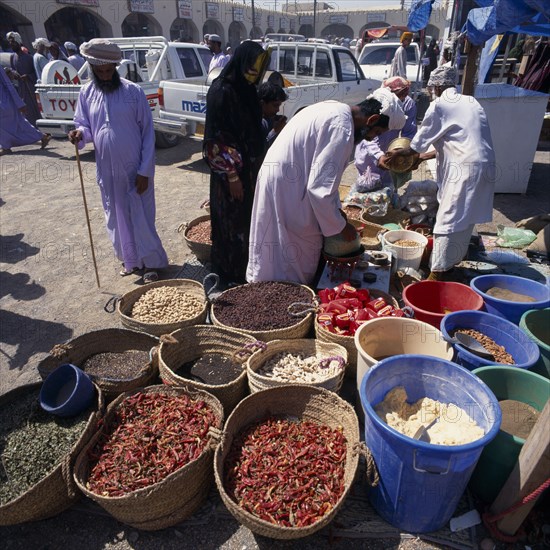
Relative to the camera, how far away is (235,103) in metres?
3.36

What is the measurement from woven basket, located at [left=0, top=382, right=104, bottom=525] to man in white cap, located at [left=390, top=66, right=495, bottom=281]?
3257 mm

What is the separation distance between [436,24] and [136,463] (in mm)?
44834

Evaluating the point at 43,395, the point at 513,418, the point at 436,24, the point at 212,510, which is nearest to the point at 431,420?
the point at 513,418

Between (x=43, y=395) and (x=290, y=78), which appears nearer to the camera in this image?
→ (x=43, y=395)

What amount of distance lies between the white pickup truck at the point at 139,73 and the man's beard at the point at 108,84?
5.02m

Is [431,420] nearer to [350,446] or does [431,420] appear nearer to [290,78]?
[350,446]

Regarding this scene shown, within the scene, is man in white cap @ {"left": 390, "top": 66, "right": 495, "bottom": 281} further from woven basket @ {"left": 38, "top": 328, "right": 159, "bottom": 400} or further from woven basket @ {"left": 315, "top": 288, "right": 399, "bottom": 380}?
woven basket @ {"left": 38, "top": 328, "right": 159, "bottom": 400}

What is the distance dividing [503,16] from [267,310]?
4057mm

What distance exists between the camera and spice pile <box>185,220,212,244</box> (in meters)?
4.56

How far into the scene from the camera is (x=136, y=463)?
2.18 metres

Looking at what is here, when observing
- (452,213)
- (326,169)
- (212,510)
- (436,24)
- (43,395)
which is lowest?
(212,510)

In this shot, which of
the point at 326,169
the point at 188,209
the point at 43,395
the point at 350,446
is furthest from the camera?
the point at 188,209

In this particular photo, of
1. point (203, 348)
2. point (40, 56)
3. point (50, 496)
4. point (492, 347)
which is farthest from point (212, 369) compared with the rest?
point (40, 56)

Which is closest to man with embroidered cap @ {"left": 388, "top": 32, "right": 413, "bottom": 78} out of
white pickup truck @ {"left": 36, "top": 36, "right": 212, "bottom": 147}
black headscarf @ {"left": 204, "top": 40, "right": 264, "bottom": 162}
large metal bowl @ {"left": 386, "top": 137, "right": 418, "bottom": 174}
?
white pickup truck @ {"left": 36, "top": 36, "right": 212, "bottom": 147}
